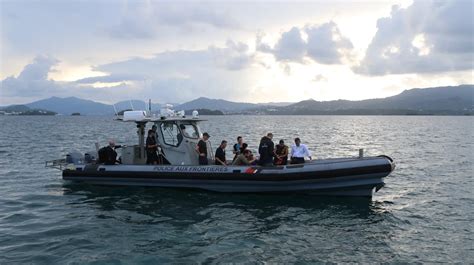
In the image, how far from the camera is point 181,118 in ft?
48.6

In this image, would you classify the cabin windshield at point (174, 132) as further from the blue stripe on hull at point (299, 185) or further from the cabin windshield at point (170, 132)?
the blue stripe on hull at point (299, 185)

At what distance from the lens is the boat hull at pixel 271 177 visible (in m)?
12.6

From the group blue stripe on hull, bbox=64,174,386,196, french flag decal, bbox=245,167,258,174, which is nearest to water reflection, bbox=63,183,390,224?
blue stripe on hull, bbox=64,174,386,196

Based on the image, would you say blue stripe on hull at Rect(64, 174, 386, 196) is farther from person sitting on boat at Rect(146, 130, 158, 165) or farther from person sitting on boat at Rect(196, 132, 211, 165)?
person sitting on boat at Rect(146, 130, 158, 165)

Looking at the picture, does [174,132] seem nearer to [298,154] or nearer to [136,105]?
[136,105]

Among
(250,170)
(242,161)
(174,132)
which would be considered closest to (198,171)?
(242,161)

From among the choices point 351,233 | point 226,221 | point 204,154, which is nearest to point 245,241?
point 226,221

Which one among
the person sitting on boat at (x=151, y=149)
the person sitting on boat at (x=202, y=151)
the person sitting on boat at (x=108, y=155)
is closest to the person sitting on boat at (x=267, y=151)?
the person sitting on boat at (x=202, y=151)

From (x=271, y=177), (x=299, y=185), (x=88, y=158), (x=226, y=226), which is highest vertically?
(x=88, y=158)

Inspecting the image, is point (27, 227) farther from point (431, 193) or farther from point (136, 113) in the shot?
point (431, 193)

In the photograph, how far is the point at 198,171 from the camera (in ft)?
44.7

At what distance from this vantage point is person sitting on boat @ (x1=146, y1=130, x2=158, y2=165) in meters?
14.7

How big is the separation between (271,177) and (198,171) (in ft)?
7.81

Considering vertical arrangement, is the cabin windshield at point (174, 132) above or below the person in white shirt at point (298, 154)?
above
